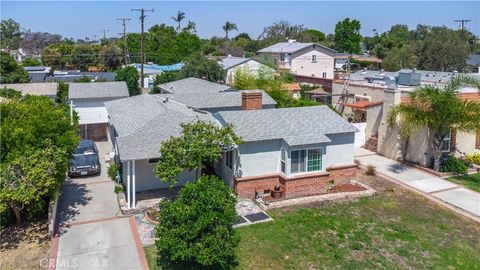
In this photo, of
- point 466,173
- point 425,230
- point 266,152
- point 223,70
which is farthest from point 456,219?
point 223,70

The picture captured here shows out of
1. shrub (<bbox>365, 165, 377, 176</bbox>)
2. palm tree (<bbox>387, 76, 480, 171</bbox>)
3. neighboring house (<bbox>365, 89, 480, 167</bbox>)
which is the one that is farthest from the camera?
neighboring house (<bbox>365, 89, 480, 167</bbox>)

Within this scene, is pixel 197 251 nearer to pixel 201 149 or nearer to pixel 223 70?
pixel 201 149

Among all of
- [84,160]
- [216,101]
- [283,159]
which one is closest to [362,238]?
[283,159]

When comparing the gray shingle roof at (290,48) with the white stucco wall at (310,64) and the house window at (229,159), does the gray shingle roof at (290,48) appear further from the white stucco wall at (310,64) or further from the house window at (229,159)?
the house window at (229,159)

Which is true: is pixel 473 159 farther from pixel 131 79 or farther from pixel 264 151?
pixel 131 79

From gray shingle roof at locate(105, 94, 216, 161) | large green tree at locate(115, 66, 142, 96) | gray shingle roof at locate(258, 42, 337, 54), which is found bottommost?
gray shingle roof at locate(105, 94, 216, 161)

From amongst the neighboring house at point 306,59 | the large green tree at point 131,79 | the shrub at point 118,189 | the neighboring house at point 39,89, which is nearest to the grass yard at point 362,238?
the shrub at point 118,189

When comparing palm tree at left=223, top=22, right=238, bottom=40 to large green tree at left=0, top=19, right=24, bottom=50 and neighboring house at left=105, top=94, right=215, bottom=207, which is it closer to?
large green tree at left=0, top=19, right=24, bottom=50

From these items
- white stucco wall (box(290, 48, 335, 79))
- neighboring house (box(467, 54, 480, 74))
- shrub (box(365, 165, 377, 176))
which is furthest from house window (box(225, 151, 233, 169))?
neighboring house (box(467, 54, 480, 74))
